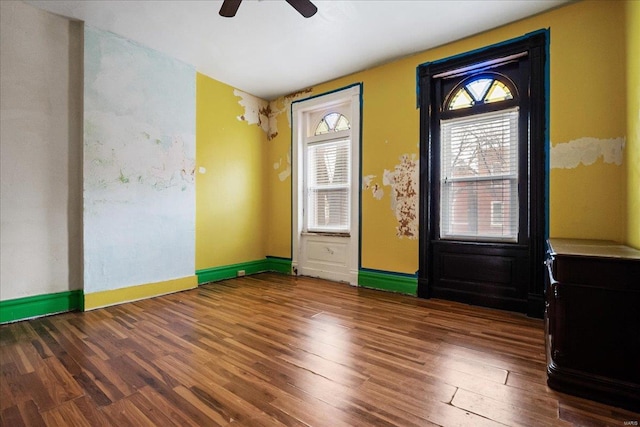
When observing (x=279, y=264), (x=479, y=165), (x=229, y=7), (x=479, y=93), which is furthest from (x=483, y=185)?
(x=279, y=264)

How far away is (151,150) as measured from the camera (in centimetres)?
357

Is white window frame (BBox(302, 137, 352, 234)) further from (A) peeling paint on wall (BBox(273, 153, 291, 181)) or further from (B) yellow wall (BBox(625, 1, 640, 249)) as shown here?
(B) yellow wall (BBox(625, 1, 640, 249))

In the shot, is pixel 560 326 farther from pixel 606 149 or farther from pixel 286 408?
pixel 606 149

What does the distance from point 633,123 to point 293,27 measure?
3065mm

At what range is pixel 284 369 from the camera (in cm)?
188

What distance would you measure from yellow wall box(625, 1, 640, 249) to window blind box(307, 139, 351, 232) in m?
2.82

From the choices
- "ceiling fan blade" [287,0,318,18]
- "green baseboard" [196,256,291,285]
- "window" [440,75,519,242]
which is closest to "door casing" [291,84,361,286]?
"green baseboard" [196,256,291,285]

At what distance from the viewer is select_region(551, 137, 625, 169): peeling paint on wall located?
251 centimetres

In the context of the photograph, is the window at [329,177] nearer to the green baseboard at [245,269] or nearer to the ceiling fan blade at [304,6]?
the green baseboard at [245,269]

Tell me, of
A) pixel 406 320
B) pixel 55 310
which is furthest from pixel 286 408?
pixel 55 310

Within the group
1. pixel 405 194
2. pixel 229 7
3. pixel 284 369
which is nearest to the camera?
pixel 284 369

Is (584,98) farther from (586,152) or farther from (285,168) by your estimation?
(285,168)

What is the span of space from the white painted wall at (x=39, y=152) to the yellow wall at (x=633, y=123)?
4.88 m

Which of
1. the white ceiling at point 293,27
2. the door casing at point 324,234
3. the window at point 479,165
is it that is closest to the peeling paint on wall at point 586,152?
the window at point 479,165
